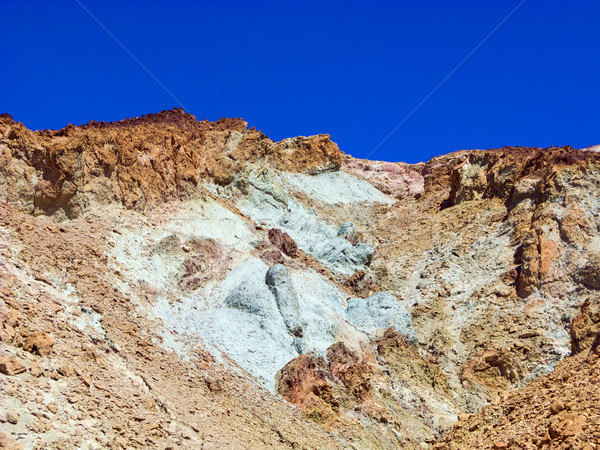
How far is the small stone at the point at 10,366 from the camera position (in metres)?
13.0

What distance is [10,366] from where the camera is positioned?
13156 millimetres

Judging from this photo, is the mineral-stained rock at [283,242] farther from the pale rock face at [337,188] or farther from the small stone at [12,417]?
the small stone at [12,417]

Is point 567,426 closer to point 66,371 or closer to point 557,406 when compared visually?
point 557,406

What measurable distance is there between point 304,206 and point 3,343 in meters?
25.0

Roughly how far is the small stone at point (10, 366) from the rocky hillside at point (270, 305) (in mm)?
42

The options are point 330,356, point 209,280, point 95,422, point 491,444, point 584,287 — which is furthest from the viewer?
point 584,287

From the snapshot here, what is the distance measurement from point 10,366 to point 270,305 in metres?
11.2


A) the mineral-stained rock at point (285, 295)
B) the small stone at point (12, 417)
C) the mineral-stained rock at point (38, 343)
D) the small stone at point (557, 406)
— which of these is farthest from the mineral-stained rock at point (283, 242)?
the small stone at point (12, 417)

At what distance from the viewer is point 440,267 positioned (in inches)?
1235

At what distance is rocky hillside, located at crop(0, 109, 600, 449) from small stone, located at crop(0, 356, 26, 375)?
0.14 ft

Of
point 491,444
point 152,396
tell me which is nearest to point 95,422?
point 152,396

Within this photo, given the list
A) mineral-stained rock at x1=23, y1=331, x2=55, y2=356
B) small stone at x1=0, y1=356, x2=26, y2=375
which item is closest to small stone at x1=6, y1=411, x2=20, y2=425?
small stone at x1=0, y1=356, x2=26, y2=375

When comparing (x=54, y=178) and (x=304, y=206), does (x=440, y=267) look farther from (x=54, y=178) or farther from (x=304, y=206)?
(x=54, y=178)

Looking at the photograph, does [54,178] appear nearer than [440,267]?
Yes
